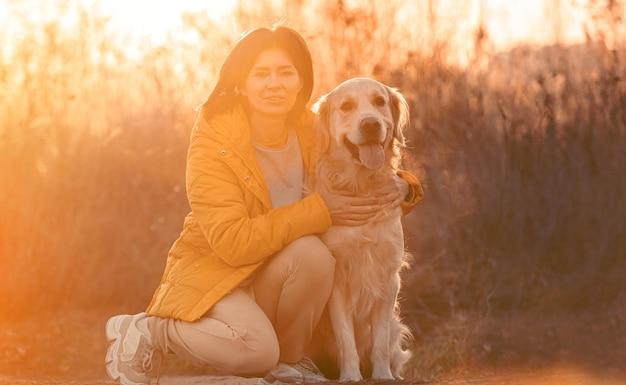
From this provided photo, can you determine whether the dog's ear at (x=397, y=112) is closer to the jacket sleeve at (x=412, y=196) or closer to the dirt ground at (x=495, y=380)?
the jacket sleeve at (x=412, y=196)

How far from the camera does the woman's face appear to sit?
11.3ft

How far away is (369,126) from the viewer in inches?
138

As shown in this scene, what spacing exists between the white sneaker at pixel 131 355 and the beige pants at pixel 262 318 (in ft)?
0.15

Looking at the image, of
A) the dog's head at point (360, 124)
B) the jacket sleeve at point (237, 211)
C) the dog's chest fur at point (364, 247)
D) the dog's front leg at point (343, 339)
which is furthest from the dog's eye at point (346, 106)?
the dog's front leg at point (343, 339)

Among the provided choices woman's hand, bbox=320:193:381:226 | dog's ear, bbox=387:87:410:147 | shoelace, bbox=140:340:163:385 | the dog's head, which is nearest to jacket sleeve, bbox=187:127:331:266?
woman's hand, bbox=320:193:381:226

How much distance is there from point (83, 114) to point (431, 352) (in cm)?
299

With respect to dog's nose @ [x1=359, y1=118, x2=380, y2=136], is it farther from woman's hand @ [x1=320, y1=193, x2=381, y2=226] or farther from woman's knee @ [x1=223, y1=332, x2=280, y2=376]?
woman's knee @ [x1=223, y1=332, x2=280, y2=376]

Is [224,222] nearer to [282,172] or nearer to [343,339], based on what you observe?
[282,172]

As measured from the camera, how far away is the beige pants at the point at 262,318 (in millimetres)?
3373

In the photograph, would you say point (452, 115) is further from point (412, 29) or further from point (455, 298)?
point (455, 298)

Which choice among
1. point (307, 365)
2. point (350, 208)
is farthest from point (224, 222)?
point (307, 365)

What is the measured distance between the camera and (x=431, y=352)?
5730mm

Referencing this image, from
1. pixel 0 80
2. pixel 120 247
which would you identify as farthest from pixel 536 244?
pixel 0 80

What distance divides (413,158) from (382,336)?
2883 millimetres
